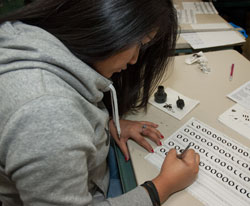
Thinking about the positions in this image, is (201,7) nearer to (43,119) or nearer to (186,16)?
(186,16)

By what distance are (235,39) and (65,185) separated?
1275mm

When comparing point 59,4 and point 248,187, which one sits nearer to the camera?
point 59,4

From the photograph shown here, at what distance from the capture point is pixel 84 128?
0.47 m

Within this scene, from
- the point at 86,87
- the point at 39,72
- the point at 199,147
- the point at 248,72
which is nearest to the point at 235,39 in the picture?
the point at 248,72

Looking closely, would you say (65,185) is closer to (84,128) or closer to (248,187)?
(84,128)

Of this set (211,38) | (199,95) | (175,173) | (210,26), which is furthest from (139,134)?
(210,26)

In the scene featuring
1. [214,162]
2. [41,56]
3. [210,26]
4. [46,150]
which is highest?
[41,56]

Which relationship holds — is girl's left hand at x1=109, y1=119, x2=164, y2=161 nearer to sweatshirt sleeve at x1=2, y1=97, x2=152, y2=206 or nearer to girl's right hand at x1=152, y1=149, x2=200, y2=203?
girl's right hand at x1=152, y1=149, x2=200, y2=203

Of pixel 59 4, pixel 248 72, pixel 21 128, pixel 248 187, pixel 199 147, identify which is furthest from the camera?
pixel 248 72

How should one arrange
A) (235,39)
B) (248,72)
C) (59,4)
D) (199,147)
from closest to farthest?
(59,4), (199,147), (248,72), (235,39)

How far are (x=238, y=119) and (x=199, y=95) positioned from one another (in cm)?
18

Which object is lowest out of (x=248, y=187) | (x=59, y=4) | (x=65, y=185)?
(x=248, y=187)

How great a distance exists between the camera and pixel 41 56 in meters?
0.46

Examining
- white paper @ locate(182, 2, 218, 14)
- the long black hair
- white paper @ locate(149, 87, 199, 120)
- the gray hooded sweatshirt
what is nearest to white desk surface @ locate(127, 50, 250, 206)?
white paper @ locate(149, 87, 199, 120)
